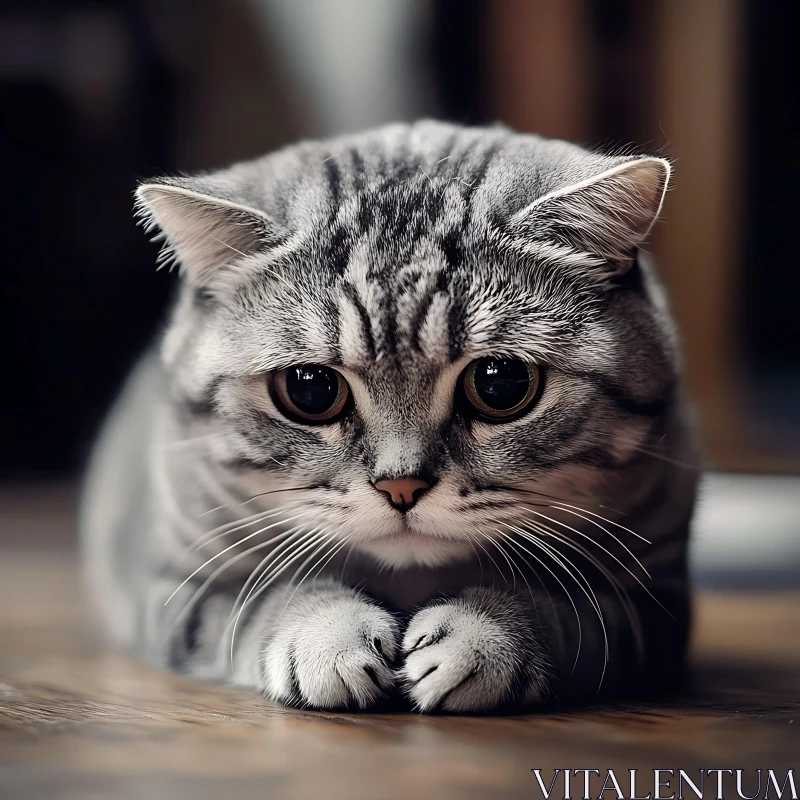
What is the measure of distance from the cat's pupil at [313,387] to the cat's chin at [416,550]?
126 mm

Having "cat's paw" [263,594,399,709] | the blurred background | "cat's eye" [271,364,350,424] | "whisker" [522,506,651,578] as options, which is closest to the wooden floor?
"cat's paw" [263,594,399,709]

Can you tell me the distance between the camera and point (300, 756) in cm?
72

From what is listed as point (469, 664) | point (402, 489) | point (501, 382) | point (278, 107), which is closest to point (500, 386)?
point (501, 382)

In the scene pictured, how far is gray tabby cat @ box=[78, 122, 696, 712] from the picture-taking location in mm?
833

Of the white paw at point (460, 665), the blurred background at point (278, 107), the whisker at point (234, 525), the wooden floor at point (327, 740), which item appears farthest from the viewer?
the blurred background at point (278, 107)

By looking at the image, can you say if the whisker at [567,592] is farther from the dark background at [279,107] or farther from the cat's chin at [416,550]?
the dark background at [279,107]

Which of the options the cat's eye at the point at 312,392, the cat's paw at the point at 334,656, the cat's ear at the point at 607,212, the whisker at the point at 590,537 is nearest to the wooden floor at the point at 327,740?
the cat's paw at the point at 334,656

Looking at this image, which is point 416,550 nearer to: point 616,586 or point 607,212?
point 616,586

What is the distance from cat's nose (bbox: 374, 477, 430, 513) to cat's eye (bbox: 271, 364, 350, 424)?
0.27 ft

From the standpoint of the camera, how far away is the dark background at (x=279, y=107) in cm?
201

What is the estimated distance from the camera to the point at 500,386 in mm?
851
